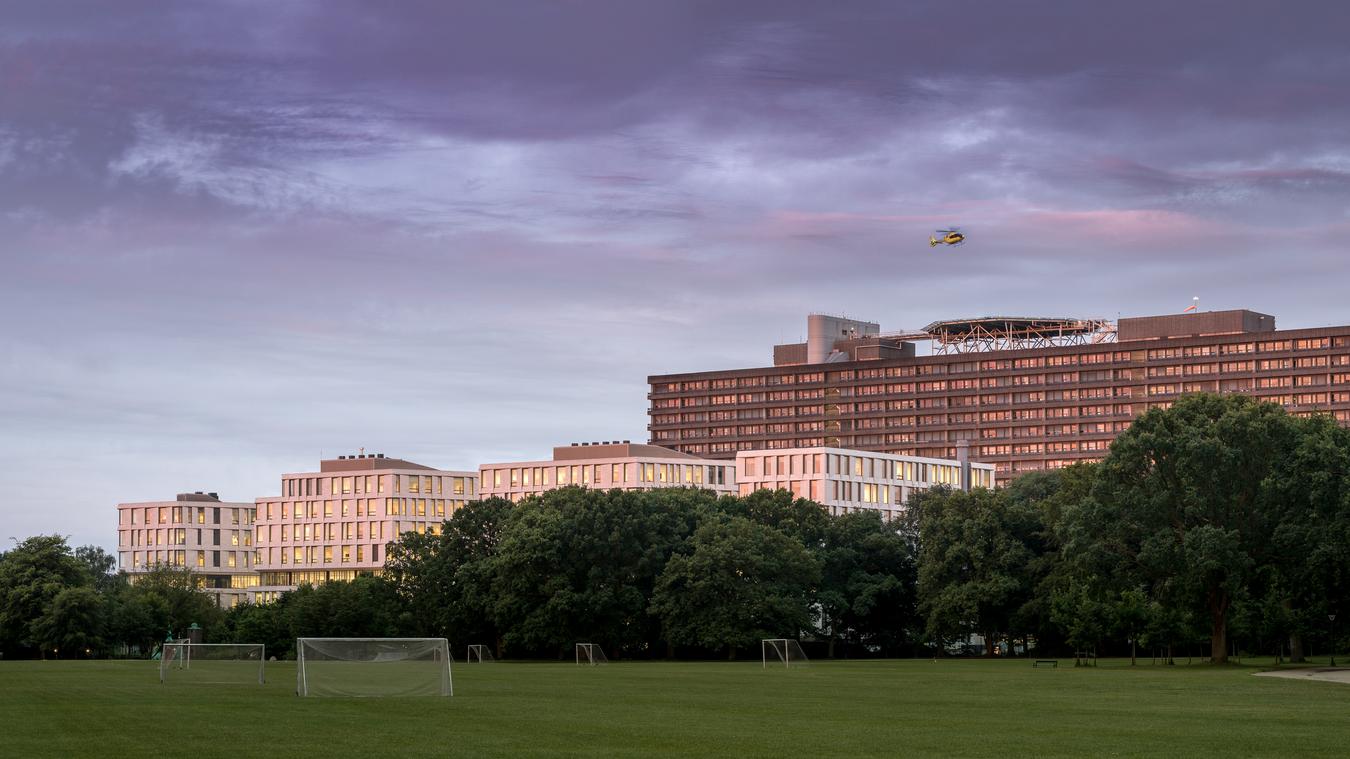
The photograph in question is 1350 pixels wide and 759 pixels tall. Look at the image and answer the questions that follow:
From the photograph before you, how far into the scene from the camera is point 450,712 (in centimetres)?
5131

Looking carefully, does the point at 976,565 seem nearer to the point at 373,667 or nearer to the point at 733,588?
the point at 733,588

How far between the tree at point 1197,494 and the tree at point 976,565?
30427mm

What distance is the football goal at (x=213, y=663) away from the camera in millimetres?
78750

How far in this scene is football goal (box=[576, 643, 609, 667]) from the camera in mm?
121500

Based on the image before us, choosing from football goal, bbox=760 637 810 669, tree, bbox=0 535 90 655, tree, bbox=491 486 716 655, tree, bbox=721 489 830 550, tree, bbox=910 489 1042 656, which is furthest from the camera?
tree, bbox=0 535 90 655

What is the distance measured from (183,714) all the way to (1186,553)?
214ft

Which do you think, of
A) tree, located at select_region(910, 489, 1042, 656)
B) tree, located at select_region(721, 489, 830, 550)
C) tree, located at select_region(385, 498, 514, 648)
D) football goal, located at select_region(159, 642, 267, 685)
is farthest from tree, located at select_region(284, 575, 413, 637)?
football goal, located at select_region(159, 642, 267, 685)

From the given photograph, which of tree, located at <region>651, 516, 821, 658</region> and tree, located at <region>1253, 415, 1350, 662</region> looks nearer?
tree, located at <region>1253, 415, 1350, 662</region>

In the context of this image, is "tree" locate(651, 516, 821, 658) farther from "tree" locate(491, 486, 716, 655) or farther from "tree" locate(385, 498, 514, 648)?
"tree" locate(385, 498, 514, 648)

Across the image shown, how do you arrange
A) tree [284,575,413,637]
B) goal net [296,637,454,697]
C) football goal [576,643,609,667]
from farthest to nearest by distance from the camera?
1. tree [284,575,413,637]
2. football goal [576,643,609,667]
3. goal net [296,637,454,697]

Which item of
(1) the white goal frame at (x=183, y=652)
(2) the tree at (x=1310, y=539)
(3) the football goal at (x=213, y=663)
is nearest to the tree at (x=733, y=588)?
(2) the tree at (x=1310, y=539)

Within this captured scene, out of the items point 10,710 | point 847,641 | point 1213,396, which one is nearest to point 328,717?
point 10,710

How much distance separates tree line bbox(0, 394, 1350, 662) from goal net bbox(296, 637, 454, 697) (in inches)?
1994

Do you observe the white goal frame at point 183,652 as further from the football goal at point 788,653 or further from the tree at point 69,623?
the tree at point 69,623
